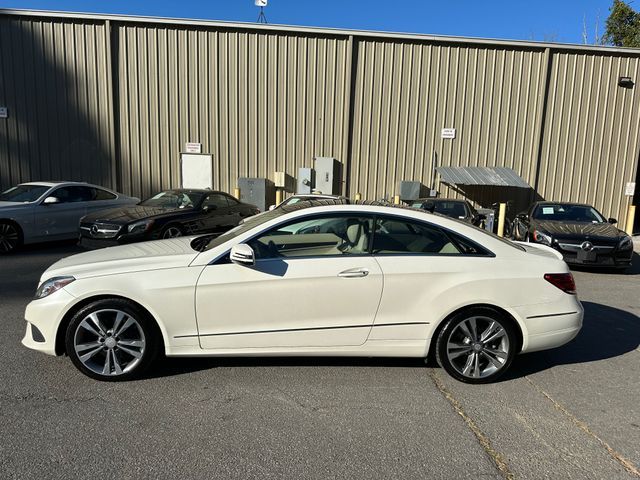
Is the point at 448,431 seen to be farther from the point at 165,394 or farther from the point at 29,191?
the point at 29,191

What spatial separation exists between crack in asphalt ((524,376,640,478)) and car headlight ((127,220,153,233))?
659cm

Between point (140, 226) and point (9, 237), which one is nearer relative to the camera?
point (140, 226)

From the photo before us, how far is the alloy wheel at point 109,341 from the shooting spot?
336 centimetres

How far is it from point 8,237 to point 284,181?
7.54m

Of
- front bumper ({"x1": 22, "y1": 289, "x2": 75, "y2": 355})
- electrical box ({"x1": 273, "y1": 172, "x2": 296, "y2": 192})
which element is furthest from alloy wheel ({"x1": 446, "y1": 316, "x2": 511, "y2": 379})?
electrical box ({"x1": 273, "y1": 172, "x2": 296, "y2": 192})

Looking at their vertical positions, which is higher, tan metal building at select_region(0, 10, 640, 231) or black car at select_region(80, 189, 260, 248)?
tan metal building at select_region(0, 10, 640, 231)

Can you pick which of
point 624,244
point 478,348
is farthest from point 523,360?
point 624,244

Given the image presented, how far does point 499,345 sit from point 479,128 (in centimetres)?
1207

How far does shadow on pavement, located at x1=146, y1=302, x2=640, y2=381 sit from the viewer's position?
3.77 m

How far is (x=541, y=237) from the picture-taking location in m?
8.34

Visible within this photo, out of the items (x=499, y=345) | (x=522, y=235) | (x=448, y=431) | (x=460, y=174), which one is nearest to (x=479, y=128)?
(x=460, y=174)

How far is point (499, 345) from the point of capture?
3621mm

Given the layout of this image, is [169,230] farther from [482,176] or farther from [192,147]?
[482,176]

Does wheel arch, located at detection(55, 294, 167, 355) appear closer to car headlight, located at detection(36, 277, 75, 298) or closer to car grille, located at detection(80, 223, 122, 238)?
car headlight, located at detection(36, 277, 75, 298)
